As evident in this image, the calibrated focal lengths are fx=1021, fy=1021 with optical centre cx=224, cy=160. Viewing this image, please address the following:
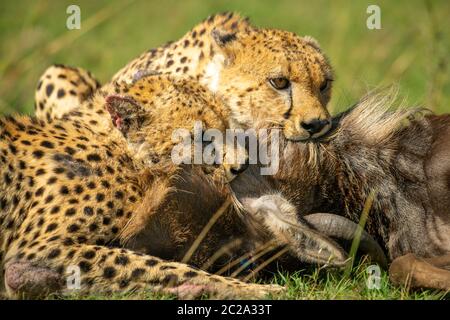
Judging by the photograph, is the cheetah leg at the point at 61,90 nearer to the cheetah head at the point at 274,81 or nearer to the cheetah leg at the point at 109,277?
the cheetah head at the point at 274,81

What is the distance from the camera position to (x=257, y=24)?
10.4 meters

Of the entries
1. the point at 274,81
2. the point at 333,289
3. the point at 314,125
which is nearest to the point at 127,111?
the point at 314,125

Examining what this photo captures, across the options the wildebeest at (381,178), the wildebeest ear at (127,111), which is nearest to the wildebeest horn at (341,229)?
the wildebeest at (381,178)

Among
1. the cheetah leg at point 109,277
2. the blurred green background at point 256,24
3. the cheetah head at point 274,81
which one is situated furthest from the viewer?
the blurred green background at point 256,24

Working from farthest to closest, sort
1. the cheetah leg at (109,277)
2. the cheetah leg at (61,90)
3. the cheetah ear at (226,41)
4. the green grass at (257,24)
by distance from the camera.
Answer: the green grass at (257,24) < the cheetah leg at (61,90) < the cheetah ear at (226,41) < the cheetah leg at (109,277)

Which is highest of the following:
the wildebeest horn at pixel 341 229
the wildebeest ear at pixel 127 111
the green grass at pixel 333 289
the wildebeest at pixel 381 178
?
the wildebeest ear at pixel 127 111

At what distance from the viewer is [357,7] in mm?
11344

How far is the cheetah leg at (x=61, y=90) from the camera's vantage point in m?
6.52

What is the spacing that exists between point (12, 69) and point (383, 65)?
3.62 m

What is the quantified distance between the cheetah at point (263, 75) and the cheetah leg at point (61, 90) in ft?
2.10

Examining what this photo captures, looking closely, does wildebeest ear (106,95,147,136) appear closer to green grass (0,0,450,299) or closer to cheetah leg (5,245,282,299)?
cheetah leg (5,245,282,299)

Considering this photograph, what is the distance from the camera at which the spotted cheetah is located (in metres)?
4.19

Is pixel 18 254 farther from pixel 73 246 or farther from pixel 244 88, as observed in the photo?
pixel 244 88
